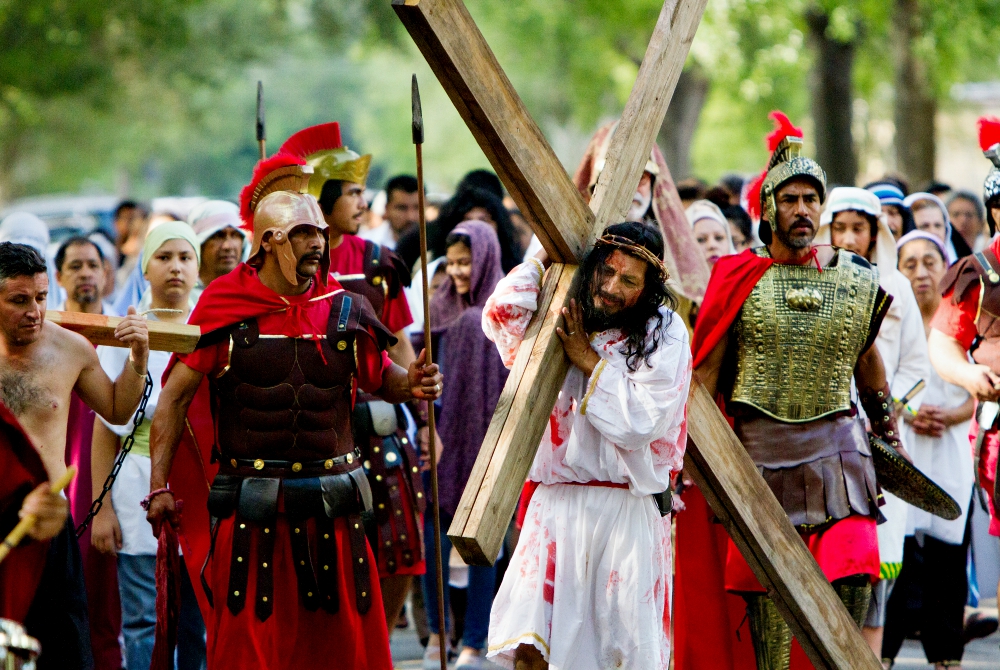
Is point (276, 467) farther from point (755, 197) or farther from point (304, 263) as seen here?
point (755, 197)

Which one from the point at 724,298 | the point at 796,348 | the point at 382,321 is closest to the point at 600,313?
the point at 724,298

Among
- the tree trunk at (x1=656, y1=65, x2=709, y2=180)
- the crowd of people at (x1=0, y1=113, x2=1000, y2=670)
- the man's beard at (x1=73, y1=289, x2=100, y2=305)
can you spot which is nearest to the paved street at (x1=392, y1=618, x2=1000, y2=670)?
the crowd of people at (x1=0, y1=113, x2=1000, y2=670)

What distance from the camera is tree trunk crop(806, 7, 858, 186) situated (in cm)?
2000

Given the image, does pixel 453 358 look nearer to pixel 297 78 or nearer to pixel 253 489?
pixel 253 489

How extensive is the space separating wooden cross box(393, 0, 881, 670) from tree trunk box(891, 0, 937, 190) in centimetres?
1458

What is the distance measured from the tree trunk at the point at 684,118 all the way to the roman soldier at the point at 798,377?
22187 mm

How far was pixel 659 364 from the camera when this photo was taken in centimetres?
549

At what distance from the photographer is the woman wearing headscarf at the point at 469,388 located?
27.9 ft

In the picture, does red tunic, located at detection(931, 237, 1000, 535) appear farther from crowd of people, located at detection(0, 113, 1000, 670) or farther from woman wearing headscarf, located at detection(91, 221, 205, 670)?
woman wearing headscarf, located at detection(91, 221, 205, 670)

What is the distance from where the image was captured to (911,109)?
20.6 metres

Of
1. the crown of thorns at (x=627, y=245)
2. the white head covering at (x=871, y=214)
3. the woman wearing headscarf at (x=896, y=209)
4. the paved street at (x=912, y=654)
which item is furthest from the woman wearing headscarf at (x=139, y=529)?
the woman wearing headscarf at (x=896, y=209)

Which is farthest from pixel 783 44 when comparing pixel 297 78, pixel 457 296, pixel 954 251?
pixel 297 78

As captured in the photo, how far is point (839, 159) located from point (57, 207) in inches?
694

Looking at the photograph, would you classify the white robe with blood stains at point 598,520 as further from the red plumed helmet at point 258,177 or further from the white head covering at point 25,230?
the white head covering at point 25,230
